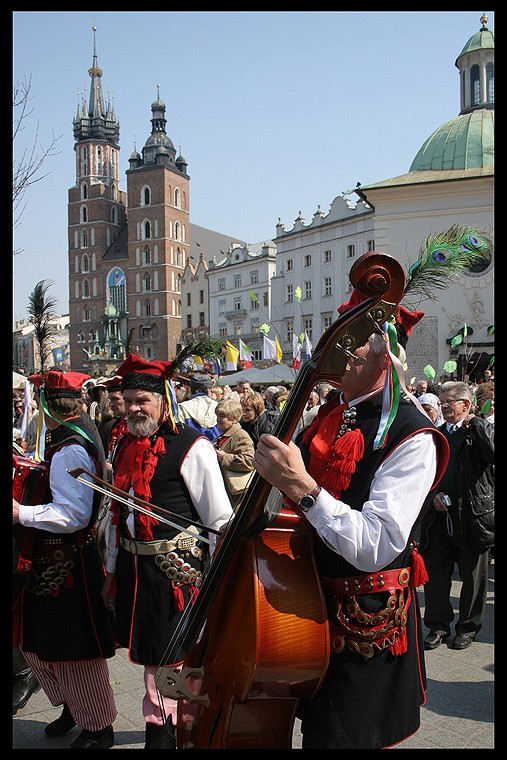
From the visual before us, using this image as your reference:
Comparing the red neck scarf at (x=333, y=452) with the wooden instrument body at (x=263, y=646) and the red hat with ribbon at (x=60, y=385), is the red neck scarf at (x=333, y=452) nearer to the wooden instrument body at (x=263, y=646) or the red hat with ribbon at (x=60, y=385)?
the wooden instrument body at (x=263, y=646)

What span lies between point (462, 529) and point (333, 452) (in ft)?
12.1

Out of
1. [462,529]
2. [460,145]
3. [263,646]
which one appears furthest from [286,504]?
[460,145]

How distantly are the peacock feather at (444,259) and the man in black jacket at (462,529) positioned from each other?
330 cm

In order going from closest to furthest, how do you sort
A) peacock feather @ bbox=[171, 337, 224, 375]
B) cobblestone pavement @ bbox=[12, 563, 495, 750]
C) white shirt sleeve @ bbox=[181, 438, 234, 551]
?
white shirt sleeve @ bbox=[181, 438, 234, 551] < peacock feather @ bbox=[171, 337, 224, 375] < cobblestone pavement @ bbox=[12, 563, 495, 750]

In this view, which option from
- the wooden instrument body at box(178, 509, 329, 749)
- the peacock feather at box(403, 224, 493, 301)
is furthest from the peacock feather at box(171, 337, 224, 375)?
the wooden instrument body at box(178, 509, 329, 749)

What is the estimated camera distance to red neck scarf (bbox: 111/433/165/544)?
3525 mm

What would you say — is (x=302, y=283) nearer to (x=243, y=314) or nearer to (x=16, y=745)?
(x=243, y=314)

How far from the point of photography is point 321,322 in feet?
170

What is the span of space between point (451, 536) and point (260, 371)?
1402 cm

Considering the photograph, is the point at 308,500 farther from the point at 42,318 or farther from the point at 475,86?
the point at 475,86

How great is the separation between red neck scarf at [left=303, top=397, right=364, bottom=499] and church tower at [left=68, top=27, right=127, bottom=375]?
279 feet

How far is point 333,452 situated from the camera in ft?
8.18

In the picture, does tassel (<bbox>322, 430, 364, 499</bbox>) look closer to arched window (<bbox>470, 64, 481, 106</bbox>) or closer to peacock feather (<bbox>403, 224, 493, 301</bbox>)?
peacock feather (<bbox>403, 224, 493, 301</bbox>)

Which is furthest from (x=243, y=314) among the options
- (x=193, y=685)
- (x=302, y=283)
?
(x=193, y=685)
